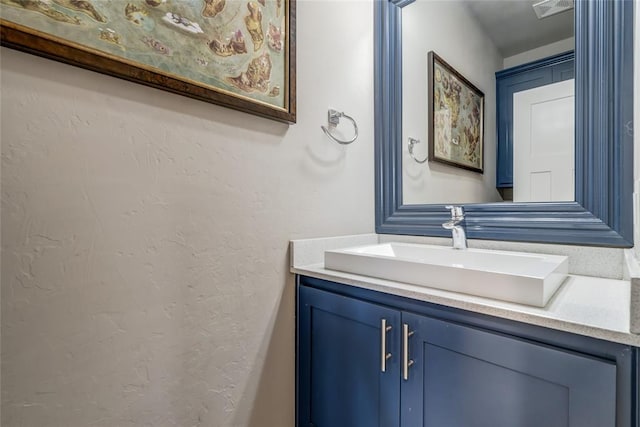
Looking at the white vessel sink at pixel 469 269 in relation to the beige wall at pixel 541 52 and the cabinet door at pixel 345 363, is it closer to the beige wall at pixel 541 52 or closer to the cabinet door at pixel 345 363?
the cabinet door at pixel 345 363

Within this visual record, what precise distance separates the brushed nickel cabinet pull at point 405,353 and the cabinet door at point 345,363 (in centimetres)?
2

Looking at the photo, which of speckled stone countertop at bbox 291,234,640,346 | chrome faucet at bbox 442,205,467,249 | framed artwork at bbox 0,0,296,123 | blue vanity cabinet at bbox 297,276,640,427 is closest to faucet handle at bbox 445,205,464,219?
chrome faucet at bbox 442,205,467,249

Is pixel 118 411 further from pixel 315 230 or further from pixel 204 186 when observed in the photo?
pixel 315 230

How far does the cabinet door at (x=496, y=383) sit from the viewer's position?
0.60m

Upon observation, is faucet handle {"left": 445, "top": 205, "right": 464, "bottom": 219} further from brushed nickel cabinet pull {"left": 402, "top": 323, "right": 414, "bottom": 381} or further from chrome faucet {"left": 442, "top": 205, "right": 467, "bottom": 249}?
brushed nickel cabinet pull {"left": 402, "top": 323, "right": 414, "bottom": 381}

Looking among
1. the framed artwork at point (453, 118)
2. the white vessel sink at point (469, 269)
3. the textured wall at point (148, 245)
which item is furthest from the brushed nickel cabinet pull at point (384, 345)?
the framed artwork at point (453, 118)

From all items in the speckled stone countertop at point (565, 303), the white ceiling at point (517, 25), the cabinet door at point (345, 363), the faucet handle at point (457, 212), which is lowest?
the cabinet door at point (345, 363)

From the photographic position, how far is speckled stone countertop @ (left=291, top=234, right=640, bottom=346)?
0.59m

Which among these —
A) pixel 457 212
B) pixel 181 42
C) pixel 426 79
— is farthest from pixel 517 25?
pixel 181 42

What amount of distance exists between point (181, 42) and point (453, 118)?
1124mm

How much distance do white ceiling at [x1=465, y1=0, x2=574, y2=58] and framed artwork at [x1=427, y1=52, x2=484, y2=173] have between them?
0.19 meters

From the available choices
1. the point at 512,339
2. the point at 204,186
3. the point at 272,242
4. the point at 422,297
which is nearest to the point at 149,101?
the point at 204,186

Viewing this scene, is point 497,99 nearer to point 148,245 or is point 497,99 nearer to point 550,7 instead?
point 550,7

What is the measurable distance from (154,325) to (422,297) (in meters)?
0.71
